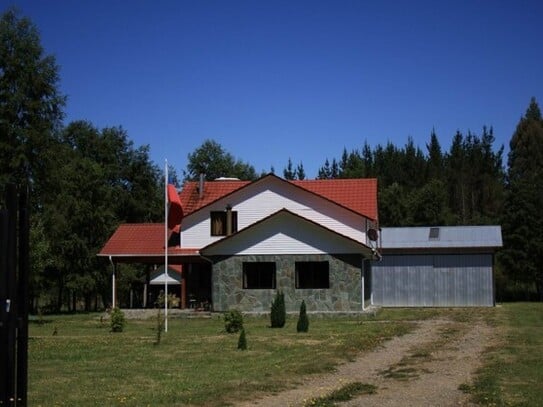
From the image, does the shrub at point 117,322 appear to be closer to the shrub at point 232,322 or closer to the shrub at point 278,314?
the shrub at point 232,322

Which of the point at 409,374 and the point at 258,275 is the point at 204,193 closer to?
the point at 258,275

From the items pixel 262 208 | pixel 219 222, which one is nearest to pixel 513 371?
pixel 262 208

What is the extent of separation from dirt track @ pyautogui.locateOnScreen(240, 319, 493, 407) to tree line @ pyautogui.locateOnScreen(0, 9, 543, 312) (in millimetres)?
18777

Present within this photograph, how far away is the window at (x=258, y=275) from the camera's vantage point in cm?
3406

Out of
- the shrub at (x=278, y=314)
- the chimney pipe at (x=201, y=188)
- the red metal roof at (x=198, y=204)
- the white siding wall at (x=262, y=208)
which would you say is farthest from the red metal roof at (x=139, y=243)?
the shrub at (x=278, y=314)

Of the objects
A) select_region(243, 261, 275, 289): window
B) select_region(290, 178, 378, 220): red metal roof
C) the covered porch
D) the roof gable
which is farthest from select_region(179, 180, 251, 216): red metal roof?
select_region(243, 261, 275, 289): window

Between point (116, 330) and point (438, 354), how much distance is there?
12.6m

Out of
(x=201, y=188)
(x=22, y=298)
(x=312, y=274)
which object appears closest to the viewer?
(x=22, y=298)

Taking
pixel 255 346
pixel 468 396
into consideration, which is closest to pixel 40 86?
pixel 255 346

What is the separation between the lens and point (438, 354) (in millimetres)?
17125

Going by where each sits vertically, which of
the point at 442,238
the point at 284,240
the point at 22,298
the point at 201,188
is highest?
the point at 201,188

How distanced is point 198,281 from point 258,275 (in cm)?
588

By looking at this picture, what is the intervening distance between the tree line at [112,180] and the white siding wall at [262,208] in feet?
22.4

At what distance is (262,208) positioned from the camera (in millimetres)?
37719
